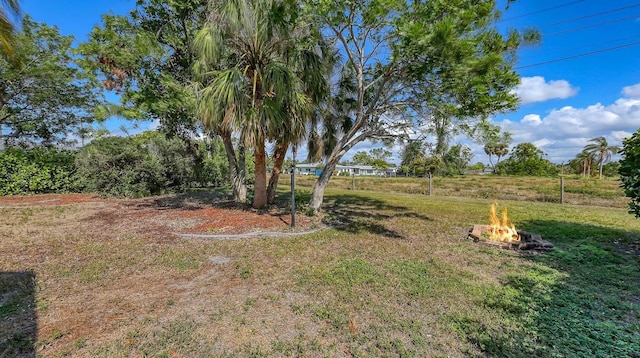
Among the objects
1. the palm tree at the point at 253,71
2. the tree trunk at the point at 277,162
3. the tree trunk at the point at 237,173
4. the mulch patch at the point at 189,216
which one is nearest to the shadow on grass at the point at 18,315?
the mulch patch at the point at 189,216

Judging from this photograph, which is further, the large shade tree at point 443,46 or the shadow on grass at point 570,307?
the large shade tree at point 443,46

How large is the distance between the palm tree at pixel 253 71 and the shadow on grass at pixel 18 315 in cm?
376

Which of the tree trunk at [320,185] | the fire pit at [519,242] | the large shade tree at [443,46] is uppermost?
the large shade tree at [443,46]

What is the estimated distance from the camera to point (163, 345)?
82.0 inches

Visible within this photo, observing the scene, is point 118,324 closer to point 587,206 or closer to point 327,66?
point 327,66

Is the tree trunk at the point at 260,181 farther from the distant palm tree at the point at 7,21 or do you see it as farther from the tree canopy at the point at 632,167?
the tree canopy at the point at 632,167

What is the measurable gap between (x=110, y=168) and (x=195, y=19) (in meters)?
6.78

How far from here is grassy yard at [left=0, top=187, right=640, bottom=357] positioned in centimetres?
211

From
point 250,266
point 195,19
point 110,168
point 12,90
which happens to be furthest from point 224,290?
point 12,90

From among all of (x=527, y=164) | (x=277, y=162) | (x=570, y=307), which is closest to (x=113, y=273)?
(x=277, y=162)

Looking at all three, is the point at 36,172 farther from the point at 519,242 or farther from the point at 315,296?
the point at 519,242

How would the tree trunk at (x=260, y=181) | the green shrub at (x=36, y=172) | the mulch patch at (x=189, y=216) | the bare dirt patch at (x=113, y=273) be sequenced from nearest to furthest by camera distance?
the bare dirt patch at (x=113, y=273) → the mulch patch at (x=189, y=216) → the tree trunk at (x=260, y=181) → the green shrub at (x=36, y=172)

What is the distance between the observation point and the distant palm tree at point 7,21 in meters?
4.86

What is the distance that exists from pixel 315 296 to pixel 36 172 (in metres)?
13.5
